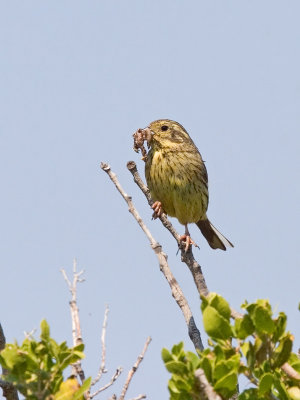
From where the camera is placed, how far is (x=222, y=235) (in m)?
8.35

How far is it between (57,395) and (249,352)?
22.0 inches

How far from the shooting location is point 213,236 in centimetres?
834

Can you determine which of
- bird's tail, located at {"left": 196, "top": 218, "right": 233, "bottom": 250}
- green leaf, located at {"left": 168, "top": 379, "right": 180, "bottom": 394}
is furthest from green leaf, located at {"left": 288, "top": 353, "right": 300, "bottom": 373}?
bird's tail, located at {"left": 196, "top": 218, "right": 233, "bottom": 250}

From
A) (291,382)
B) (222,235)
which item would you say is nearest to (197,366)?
(291,382)

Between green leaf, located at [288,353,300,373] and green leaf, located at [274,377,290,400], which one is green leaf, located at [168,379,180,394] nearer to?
green leaf, located at [274,377,290,400]

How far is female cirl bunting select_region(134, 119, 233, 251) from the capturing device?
7.27 meters

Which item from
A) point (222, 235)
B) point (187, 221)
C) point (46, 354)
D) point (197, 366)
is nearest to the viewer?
point (197, 366)

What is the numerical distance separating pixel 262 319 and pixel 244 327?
85 millimetres

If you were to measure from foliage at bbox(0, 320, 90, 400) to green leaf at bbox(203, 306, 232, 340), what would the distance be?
0.38 metres

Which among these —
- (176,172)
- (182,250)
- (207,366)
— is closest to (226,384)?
(207,366)

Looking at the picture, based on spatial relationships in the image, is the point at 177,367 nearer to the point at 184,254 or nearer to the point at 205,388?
the point at 205,388

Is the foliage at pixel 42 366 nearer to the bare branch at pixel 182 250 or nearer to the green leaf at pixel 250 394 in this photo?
the green leaf at pixel 250 394

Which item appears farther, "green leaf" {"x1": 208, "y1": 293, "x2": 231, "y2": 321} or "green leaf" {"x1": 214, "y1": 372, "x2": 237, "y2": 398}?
"green leaf" {"x1": 208, "y1": 293, "x2": 231, "y2": 321}

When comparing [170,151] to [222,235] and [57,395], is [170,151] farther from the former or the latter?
[57,395]
